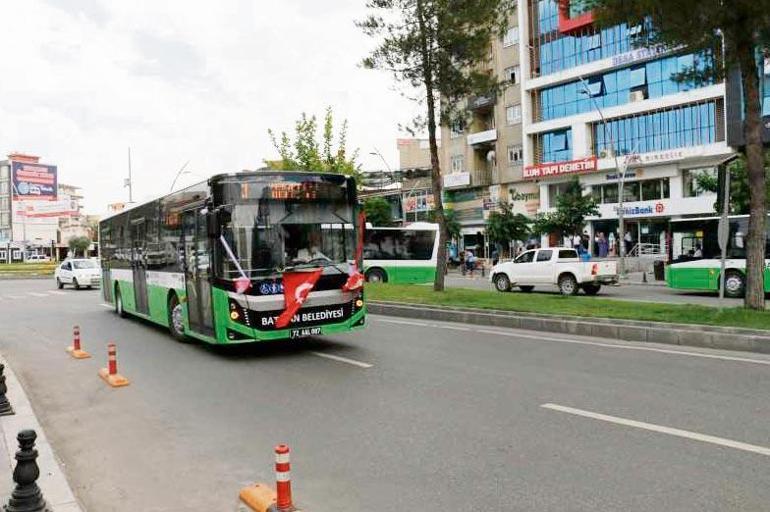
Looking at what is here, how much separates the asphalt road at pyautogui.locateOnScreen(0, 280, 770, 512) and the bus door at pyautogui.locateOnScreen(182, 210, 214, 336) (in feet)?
2.07

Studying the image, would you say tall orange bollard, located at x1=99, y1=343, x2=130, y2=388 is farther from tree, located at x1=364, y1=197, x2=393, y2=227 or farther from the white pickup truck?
tree, located at x1=364, y1=197, x2=393, y2=227

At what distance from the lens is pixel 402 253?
96.3 ft

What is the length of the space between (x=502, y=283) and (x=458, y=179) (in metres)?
29.5

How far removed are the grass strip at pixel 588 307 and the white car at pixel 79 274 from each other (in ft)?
59.2

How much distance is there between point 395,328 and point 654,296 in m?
11.8

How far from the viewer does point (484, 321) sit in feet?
50.0

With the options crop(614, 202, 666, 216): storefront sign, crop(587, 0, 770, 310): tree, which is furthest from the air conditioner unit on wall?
crop(587, 0, 770, 310): tree

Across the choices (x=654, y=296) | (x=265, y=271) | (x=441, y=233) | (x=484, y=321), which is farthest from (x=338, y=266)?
(x=654, y=296)

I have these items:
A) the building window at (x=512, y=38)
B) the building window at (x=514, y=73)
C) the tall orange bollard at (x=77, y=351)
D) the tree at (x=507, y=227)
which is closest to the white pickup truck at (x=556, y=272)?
the tree at (x=507, y=227)

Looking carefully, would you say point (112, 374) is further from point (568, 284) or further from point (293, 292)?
point (568, 284)

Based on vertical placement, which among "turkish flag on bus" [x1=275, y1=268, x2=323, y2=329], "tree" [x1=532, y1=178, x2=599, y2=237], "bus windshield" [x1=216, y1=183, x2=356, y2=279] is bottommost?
"turkish flag on bus" [x1=275, y1=268, x2=323, y2=329]

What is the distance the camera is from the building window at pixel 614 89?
133ft

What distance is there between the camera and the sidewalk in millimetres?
4715

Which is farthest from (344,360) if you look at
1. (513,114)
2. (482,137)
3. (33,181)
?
(33,181)
